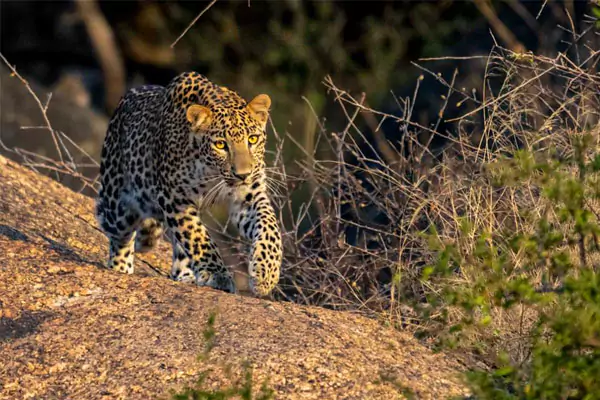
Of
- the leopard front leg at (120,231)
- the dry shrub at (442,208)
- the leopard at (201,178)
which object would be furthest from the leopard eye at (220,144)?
the leopard front leg at (120,231)

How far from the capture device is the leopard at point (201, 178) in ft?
27.5

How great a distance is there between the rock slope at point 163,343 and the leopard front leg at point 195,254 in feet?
1.66

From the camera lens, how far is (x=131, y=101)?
9914 millimetres

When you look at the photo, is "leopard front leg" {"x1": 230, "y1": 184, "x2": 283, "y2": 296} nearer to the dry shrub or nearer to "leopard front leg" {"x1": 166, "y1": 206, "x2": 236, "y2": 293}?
"leopard front leg" {"x1": 166, "y1": 206, "x2": 236, "y2": 293}

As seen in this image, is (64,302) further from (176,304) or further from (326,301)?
(326,301)

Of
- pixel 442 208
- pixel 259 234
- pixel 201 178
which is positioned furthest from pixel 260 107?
pixel 442 208

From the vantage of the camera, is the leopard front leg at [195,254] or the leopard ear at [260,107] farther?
the leopard ear at [260,107]

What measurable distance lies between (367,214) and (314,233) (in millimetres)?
705

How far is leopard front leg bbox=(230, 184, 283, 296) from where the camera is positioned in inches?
320

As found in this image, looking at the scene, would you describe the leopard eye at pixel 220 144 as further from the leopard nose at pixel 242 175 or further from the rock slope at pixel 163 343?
the rock slope at pixel 163 343

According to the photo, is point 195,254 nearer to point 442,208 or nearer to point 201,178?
point 201,178

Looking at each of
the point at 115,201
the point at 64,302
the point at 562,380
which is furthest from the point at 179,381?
the point at 115,201

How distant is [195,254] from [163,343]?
5.33ft

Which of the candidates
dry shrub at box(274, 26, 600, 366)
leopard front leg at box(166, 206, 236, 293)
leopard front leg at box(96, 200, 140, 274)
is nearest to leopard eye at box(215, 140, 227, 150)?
leopard front leg at box(166, 206, 236, 293)
